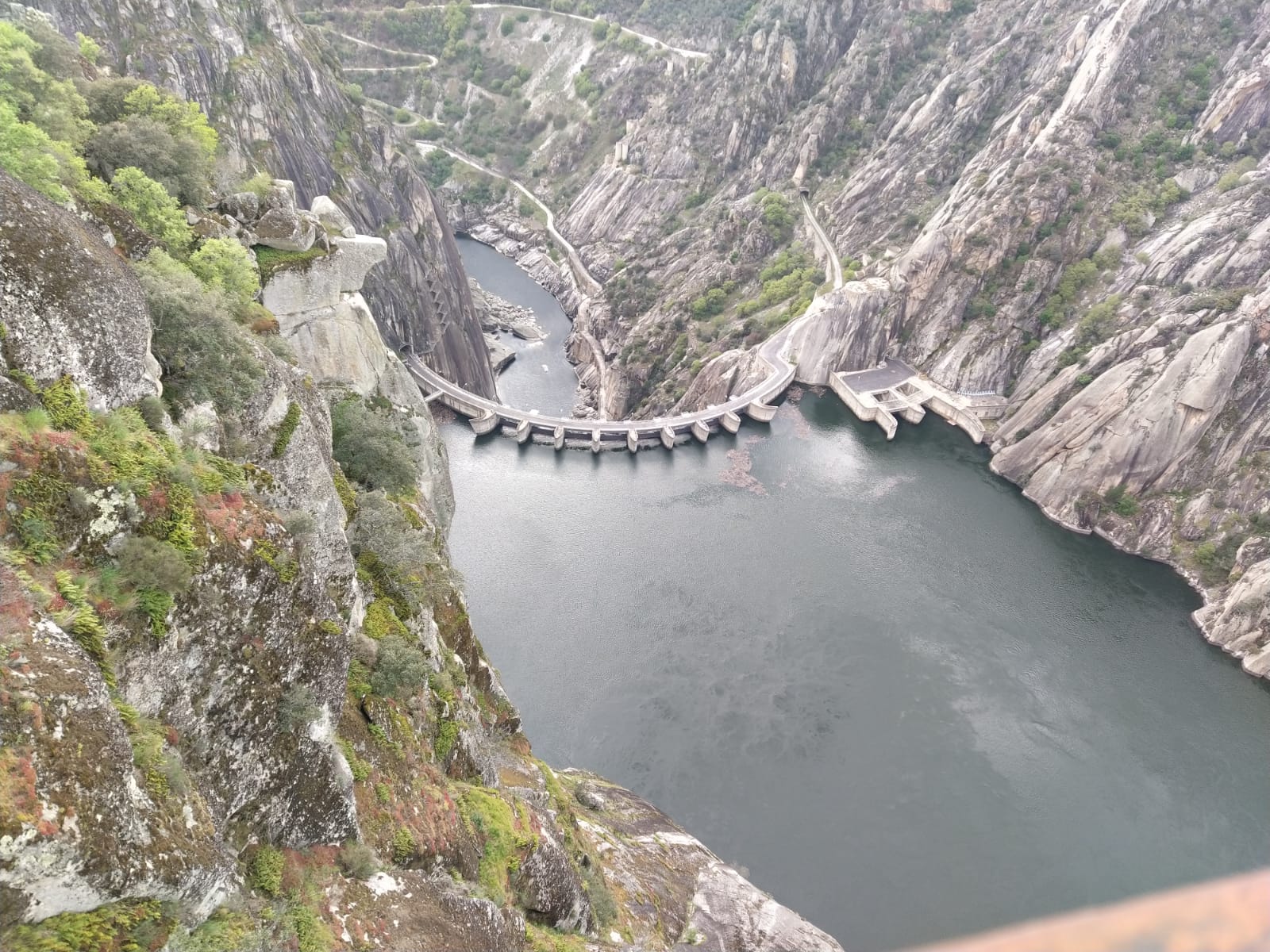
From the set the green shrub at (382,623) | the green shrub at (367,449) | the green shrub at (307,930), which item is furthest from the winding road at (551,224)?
the green shrub at (307,930)

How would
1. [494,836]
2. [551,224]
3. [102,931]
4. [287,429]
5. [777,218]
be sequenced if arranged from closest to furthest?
[102,931] < [287,429] < [494,836] < [777,218] < [551,224]

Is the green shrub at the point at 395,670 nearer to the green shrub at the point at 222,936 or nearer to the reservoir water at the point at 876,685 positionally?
the green shrub at the point at 222,936

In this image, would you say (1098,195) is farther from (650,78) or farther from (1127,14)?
(650,78)

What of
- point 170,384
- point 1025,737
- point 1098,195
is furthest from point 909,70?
point 170,384

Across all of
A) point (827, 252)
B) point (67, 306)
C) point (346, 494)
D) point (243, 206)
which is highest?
point (827, 252)

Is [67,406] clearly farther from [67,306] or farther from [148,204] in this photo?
[148,204]

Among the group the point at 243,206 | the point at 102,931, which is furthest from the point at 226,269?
the point at 102,931
